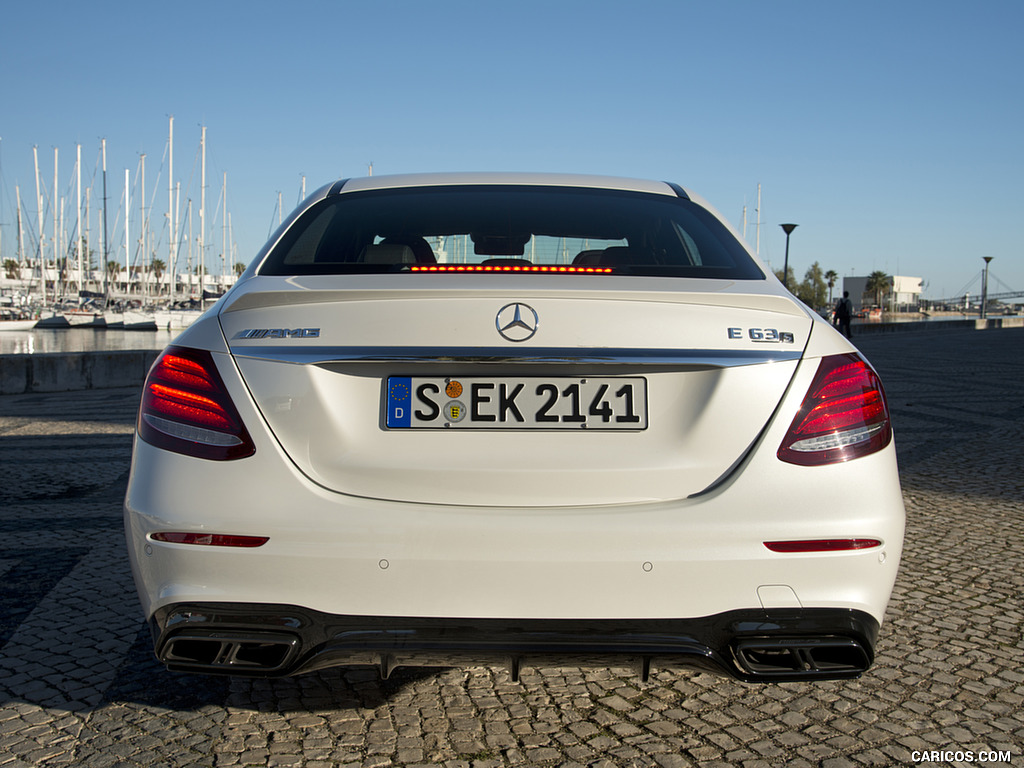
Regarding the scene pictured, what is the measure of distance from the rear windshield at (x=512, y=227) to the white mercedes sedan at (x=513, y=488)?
2.34 feet

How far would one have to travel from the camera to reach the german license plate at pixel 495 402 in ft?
7.10

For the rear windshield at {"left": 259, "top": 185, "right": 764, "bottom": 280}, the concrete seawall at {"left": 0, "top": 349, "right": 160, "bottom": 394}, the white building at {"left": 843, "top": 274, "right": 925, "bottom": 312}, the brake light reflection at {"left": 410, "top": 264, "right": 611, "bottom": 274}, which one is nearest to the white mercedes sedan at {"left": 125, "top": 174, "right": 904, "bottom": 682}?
the brake light reflection at {"left": 410, "top": 264, "right": 611, "bottom": 274}

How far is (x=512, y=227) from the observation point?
124 inches

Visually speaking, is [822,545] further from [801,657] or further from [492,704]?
[492,704]

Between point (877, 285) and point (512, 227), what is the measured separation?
181520 millimetres

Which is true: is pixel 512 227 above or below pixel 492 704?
above

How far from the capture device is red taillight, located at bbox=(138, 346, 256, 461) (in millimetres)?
2174

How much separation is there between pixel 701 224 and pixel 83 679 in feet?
7.79

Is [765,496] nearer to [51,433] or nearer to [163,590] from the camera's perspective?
[163,590]

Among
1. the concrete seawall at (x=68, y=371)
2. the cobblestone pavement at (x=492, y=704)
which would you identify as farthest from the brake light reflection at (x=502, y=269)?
the concrete seawall at (x=68, y=371)

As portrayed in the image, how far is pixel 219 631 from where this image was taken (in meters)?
2.15

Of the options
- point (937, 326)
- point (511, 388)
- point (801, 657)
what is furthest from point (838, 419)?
point (937, 326)

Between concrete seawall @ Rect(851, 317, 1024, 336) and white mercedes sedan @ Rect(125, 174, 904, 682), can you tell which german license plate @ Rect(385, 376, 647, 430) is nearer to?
white mercedes sedan @ Rect(125, 174, 904, 682)

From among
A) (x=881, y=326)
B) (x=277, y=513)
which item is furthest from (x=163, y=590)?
(x=881, y=326)
